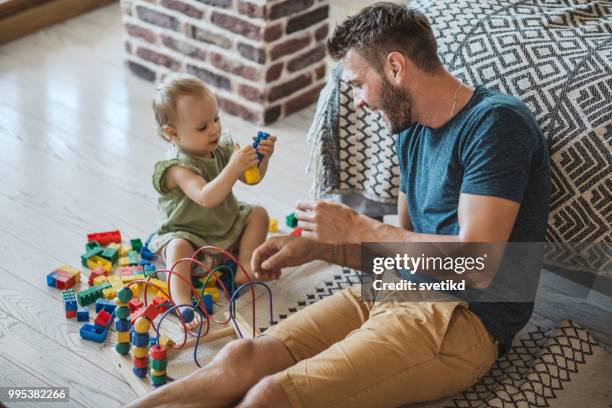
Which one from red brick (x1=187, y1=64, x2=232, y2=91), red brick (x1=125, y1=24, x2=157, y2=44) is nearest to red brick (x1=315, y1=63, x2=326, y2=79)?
red brick (x1=187, y1=64, x2=232, y2=91)

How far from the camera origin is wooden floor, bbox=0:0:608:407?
2.09m

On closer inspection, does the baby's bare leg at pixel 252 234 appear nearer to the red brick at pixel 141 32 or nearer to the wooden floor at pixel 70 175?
the wooden floor at pixel 70 175

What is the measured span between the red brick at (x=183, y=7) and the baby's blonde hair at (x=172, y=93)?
2.93ft

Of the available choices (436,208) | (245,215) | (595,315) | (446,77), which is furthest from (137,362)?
(595,315)

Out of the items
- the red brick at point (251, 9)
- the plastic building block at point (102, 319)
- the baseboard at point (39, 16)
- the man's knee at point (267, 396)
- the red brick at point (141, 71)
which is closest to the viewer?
the man's knee at point (267, 396)

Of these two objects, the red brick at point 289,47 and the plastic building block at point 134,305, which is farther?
the red brick at point 289,47

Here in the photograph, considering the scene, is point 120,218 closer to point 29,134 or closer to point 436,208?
point 29,134

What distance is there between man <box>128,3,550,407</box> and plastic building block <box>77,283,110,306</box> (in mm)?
487

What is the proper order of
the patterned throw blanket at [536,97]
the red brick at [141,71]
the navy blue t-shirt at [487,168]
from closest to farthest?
the navy blue t-shirt at [487,168], the patterned throw blanket at [536,97], the red brick at [141,71]

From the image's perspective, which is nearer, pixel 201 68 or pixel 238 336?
pixel 238 336

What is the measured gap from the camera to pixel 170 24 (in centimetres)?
323

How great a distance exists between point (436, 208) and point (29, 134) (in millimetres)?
1678

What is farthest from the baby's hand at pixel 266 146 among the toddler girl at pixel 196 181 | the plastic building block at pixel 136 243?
the plastic building block at pixel 136 243

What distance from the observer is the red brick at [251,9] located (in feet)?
9.61
